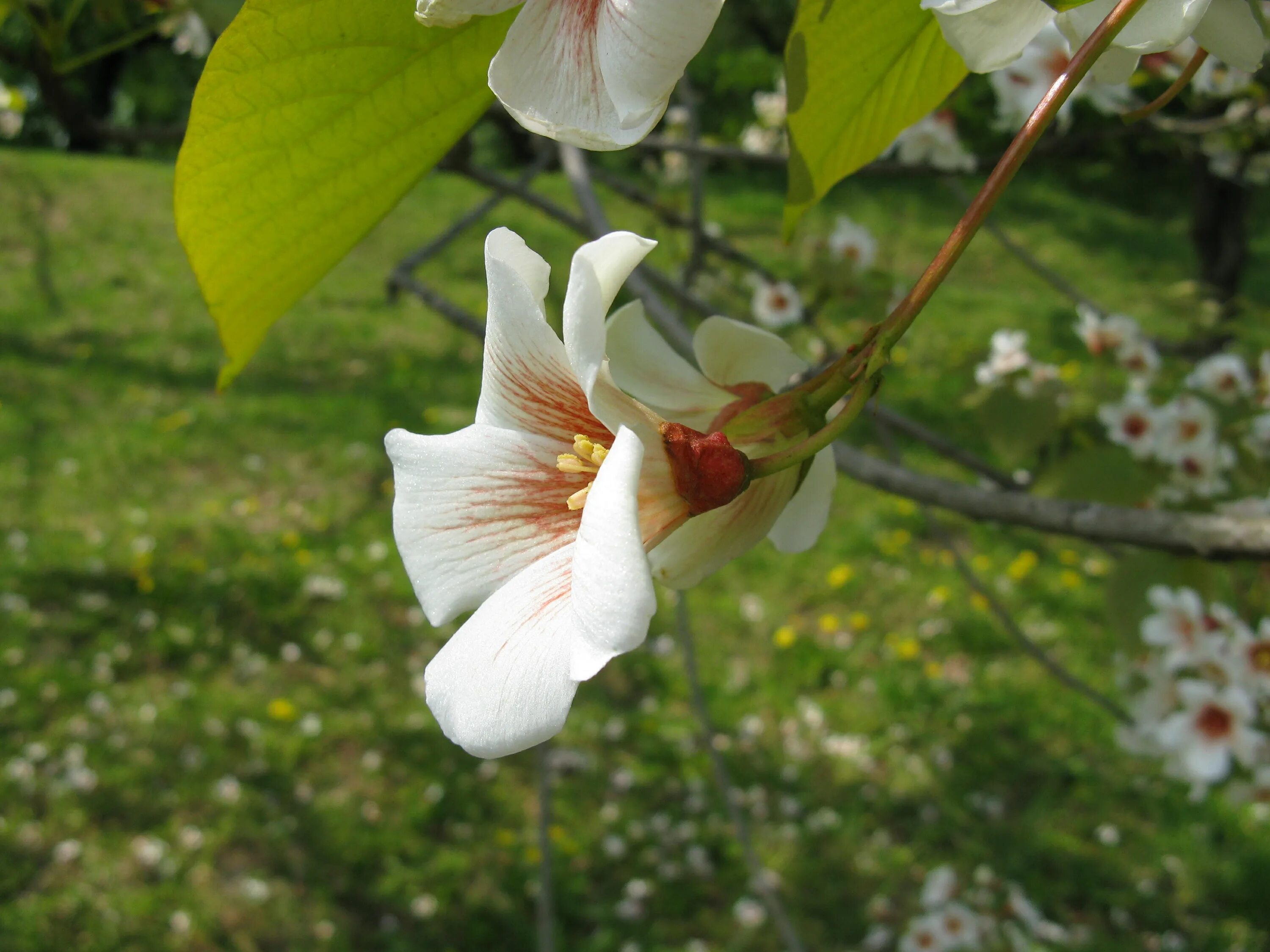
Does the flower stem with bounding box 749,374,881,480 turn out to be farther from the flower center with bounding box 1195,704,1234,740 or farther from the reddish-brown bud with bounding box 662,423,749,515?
the flower center with bounding box 1195,704,1234,740

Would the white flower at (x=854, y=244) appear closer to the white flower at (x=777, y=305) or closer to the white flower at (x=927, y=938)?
the white flower at (x=777, y=305)

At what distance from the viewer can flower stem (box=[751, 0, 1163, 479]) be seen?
0.28 metres

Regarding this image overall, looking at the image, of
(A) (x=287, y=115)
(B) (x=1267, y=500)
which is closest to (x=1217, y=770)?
(B) (x=1267, y=500)

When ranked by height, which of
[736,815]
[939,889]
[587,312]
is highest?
[587,312]

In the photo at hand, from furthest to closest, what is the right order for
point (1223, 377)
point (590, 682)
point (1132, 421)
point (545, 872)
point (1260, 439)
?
point (590, 682)
point (1223, 377)
point (1132, 421)
point (1260, 439)
point (545, 872)

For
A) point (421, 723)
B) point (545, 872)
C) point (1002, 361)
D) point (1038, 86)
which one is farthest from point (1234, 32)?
point (421, 723)

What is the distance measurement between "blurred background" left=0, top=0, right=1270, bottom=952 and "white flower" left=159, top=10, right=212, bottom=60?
12 mm

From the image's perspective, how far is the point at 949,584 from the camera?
283 cm

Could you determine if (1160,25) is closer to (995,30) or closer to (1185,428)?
(995,30)

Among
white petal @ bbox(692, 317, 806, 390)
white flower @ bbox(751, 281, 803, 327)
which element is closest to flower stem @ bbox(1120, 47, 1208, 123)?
white petal @ bbox(692, 317, 806, 390)

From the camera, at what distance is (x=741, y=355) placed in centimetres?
41

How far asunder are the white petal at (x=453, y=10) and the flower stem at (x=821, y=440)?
17cm

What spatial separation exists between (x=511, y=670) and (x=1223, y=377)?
1.73 m

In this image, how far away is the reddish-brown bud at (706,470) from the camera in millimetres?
305
